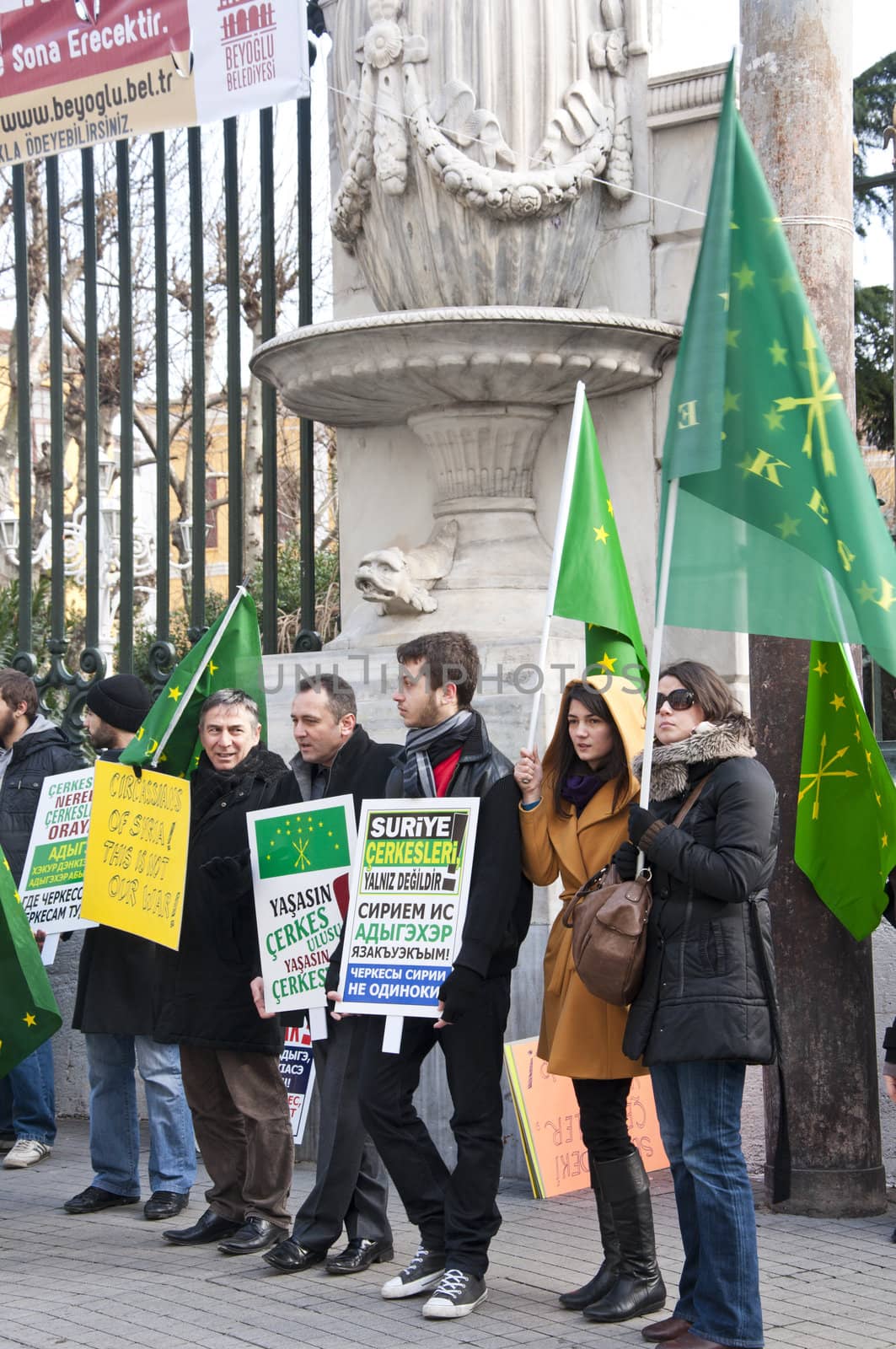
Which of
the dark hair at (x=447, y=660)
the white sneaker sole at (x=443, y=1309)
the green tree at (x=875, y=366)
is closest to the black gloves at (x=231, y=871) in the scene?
the dark hair at (x=447, y=660)

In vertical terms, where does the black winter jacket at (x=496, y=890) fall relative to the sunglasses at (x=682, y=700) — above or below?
below

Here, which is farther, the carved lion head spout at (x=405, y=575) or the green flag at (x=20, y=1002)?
the carved lion head spout at (x=405, y=575)

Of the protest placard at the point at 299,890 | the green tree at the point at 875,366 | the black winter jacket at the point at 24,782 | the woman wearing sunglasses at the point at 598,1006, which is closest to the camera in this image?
the woman wearing sunglasses at the point at 598,1006

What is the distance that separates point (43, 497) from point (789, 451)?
17811 mm

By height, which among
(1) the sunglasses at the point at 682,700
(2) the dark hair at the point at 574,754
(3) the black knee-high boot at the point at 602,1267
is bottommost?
(3) the black knee-high boot at the point at 602,1267

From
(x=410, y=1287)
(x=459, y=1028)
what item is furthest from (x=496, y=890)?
(x=410, y=1287)

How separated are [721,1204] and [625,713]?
48.2 inches

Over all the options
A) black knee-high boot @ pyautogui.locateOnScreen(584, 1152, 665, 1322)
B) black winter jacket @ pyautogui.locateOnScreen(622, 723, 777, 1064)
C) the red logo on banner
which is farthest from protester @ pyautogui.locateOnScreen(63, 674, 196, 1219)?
the red logo on banner

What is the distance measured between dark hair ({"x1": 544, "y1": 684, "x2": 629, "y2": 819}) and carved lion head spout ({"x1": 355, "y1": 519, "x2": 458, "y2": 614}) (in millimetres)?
2241

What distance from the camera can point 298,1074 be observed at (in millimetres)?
6516

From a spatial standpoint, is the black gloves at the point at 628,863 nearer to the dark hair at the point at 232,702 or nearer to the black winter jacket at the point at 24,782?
the dark hair at the point at 232,702

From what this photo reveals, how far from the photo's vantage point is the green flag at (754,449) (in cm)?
448

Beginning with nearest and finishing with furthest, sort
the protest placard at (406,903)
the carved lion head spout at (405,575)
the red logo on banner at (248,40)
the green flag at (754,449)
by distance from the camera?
the green flag at (754,449) < the protest placard at (406,903) < the carved lion head spout at (405,575) < the red logo on banner at (248,40)

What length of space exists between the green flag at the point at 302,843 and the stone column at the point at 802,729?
142 cm
